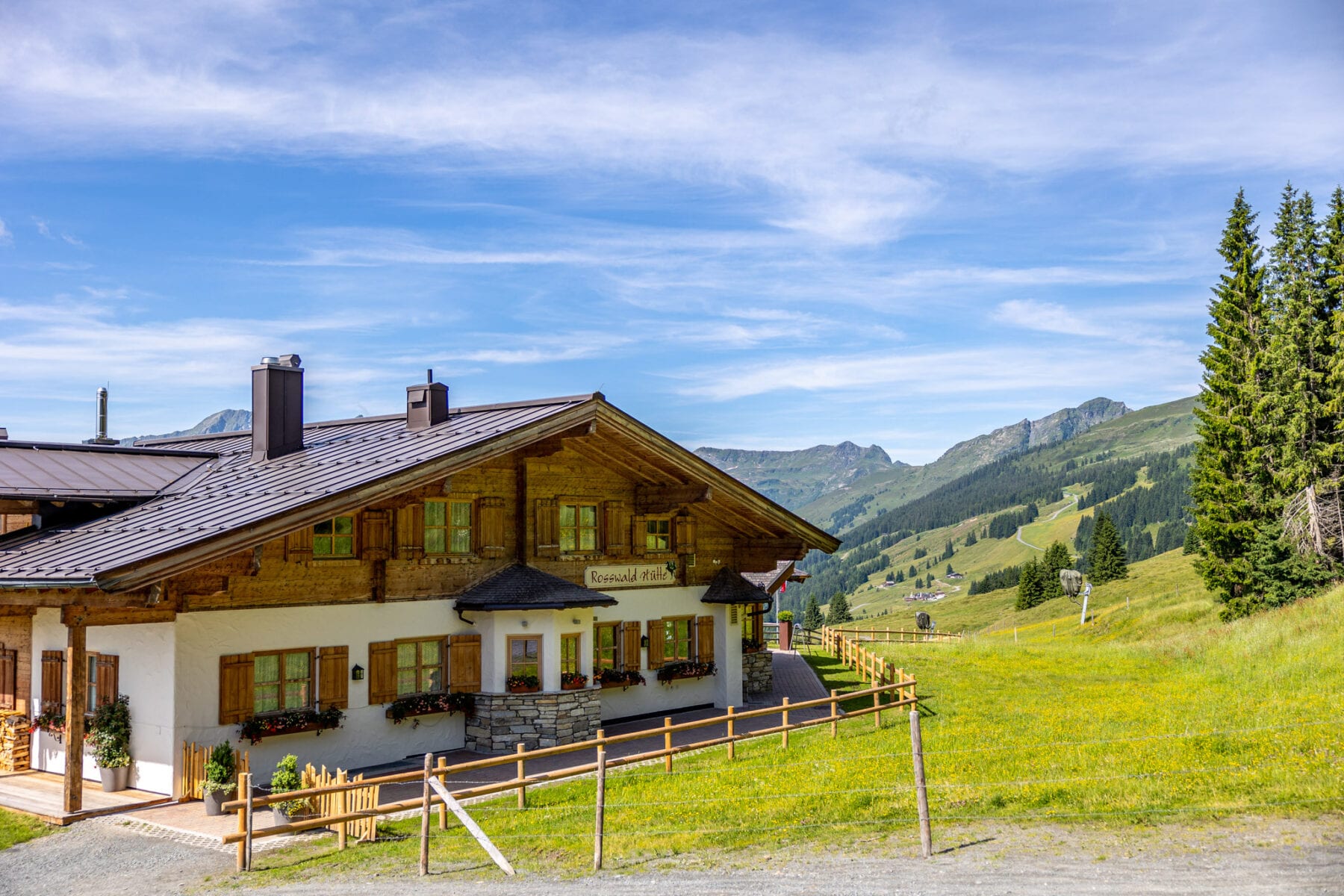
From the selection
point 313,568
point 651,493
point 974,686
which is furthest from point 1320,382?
point 313,568

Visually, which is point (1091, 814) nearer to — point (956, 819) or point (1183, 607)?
point (956, 819)

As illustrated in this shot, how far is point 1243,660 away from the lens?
2628 cm

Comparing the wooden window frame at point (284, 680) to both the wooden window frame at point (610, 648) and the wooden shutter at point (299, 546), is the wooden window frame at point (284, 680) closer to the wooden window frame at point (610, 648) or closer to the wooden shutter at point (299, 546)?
the wooden shutter at point (299, 546)

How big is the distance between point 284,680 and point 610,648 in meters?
7.35

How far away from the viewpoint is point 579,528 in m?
22.2

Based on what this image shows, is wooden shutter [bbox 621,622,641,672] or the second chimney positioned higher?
the second chimney

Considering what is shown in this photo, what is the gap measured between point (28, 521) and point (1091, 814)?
17276 millimetres

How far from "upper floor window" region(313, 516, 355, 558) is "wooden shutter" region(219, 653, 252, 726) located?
2.08m

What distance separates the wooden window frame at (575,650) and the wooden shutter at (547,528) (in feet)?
5.20

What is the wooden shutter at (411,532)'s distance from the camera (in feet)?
62.4

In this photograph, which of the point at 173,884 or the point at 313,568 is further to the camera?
the point at 313,568

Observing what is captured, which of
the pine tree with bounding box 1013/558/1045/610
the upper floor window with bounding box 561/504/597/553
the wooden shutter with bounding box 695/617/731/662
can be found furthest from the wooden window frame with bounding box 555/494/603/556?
the pine tree with bounding box 1013/558/1045/610

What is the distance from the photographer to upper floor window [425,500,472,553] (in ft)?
64.5

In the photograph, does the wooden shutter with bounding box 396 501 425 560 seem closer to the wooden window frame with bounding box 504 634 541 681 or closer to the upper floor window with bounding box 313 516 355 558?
the upper floor window with bounding box 313 516 355 558
